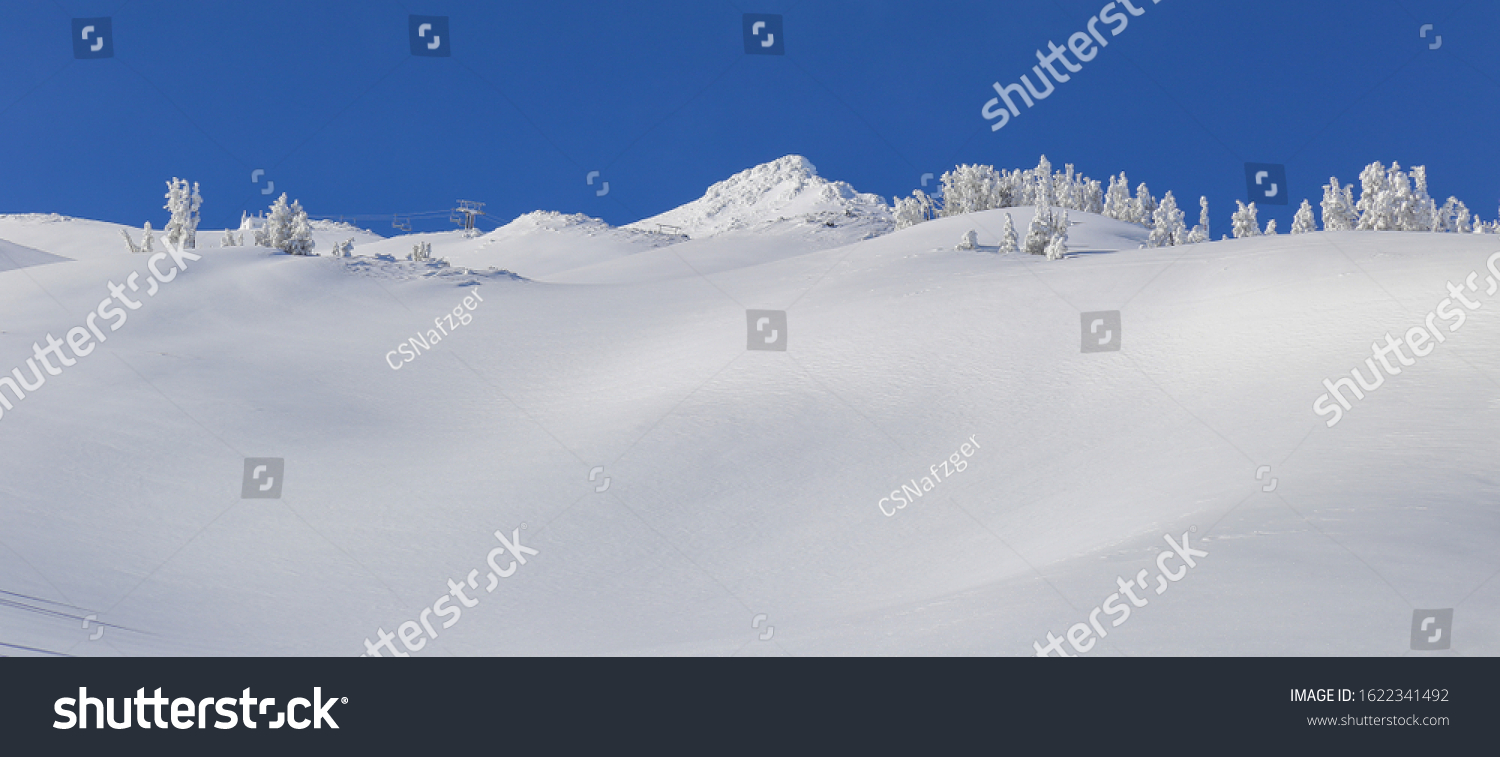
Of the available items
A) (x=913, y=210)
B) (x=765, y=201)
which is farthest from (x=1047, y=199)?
(x=765, y=201)

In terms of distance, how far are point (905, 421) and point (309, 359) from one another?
40.7 feet

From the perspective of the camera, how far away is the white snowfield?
10.2 m

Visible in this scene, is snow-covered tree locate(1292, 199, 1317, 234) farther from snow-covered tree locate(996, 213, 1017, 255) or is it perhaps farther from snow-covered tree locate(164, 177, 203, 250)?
snow-covered tree locate(164, 177, 203, 250)

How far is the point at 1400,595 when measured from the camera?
8.95 m

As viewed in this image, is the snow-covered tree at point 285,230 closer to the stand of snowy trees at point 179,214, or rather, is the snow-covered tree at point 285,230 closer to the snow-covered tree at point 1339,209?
the stand of snowy trees at point 179,214

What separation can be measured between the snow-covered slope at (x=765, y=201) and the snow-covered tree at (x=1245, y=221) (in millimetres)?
36227

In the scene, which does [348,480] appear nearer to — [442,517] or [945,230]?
[442,517]

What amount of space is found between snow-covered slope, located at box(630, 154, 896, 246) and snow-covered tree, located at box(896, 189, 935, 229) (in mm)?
29998

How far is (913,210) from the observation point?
41.7 m

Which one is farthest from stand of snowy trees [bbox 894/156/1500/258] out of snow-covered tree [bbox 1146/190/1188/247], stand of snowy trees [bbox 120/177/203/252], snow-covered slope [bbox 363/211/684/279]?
stand of snowy trees [bbox 120/177/203/252]

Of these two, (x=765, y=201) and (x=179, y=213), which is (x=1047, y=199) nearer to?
(x=179, y=213)

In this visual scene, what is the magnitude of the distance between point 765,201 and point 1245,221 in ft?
181
